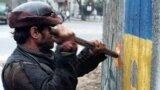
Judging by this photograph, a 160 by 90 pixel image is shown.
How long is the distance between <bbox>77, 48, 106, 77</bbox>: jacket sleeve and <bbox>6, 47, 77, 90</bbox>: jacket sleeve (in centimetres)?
67

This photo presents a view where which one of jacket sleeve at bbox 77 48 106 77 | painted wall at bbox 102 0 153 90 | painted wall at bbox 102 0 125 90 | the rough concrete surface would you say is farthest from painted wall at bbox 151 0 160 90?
the rough concrete surface

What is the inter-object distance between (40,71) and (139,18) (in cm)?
76

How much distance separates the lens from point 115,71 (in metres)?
4.31

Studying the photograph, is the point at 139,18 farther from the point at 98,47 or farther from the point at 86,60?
the point at 86,60

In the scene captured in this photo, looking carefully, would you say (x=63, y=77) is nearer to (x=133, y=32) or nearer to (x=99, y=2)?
(x=133, y=32)

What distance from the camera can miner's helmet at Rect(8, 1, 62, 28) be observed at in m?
3.15

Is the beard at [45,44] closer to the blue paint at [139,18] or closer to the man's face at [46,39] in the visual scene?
the man's face at [46,39]

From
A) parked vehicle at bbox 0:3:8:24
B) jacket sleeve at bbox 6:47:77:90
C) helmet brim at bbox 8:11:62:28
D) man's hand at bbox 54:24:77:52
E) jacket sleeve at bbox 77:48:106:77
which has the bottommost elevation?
parked vehicle at bbox 0:3:8:24

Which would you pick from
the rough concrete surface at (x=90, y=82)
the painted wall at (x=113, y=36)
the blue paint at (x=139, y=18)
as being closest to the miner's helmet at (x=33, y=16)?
the blue paint at (x=139, y=18)

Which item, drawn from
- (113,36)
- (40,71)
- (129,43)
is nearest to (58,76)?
(40,71)

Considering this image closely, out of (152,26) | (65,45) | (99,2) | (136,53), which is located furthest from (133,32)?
(99,2)

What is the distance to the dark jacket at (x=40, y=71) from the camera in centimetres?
298

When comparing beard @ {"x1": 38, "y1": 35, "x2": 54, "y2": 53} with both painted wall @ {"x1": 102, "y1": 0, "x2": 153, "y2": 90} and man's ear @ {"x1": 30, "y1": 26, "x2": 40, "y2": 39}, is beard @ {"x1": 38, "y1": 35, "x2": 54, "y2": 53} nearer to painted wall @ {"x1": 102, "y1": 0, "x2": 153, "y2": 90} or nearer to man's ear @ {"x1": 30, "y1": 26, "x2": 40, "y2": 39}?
man's ear @ {"x1": 30, "y1": 26, "x2": 40, "y2": 39}

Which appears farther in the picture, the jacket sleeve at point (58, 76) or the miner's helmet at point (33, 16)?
the miner's helmet at point (33, 16)
